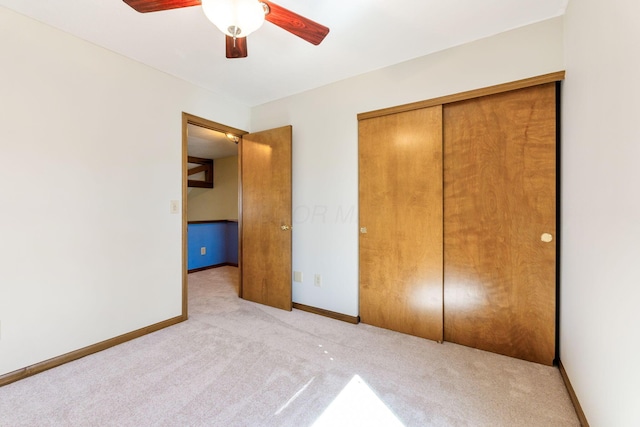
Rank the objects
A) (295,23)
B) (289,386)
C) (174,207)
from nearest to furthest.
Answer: (295,23)
(289,386)
(174,207)

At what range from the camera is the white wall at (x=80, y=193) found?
1.70 metres

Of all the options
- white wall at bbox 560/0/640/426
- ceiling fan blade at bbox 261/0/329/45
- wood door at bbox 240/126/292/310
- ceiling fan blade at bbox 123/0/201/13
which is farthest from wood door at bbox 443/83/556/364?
ceiling fan blade at bbox 123/0/201/13

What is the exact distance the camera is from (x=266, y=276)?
3029 millimetres

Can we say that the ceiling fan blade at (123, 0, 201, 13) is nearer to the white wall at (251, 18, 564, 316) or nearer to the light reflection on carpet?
the white wall at (251, 18, 564, 316)

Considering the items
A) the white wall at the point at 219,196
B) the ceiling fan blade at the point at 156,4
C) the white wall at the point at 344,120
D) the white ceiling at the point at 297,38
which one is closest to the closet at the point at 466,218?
the white wall at the point at 344,120

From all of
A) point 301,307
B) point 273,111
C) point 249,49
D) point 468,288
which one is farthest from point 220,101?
point 468,288

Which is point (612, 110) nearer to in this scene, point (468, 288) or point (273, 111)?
point (468, 288)

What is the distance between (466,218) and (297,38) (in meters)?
1.85

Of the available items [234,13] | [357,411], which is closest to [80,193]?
[234,13]

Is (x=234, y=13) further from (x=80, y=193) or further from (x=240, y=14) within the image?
(x=80, y=193)

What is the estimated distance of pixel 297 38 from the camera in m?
1.95

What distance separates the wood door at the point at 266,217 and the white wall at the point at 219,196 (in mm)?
2512

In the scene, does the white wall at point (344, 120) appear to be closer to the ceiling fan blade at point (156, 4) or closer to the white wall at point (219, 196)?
the ceiling fan blade at point (156, 4)

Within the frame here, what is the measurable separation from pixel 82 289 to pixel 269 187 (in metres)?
1.77
